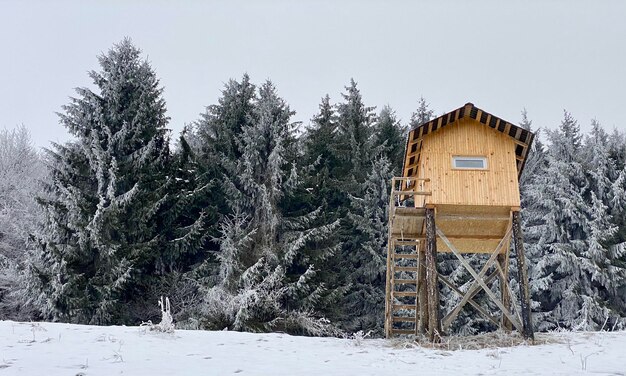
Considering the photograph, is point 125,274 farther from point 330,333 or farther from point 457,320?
point 457,320

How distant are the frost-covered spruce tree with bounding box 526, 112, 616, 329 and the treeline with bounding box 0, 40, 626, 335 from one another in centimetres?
9

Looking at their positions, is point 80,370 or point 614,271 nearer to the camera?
point 80,370

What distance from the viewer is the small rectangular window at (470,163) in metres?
15.4

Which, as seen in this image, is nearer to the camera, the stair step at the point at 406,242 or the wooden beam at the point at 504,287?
the wooden beam at the point at 504,287

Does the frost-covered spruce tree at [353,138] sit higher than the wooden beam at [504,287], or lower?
higher

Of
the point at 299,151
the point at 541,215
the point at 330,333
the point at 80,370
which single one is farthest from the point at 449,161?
the point at 541,215

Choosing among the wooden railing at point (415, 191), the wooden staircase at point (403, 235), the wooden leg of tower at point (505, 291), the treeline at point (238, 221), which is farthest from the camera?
the treeline at point (238, 221)

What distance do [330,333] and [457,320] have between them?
22.9 feet

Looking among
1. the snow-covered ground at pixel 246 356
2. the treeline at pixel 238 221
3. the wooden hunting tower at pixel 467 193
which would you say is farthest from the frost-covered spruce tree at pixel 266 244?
the snow-covered ground at pixel 246 356

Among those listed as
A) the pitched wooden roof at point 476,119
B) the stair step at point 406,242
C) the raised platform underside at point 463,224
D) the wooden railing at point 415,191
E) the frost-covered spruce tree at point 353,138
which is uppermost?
the frost-covered spruce tree at point 353,138

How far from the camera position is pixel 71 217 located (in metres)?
19.9

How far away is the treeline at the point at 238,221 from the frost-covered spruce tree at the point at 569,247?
88mm

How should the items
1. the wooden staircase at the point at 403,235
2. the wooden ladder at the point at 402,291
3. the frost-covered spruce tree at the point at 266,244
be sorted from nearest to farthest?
the wooden staircase at the point at 403,235, the wooden ladder at the point at 402,291, the frost-covered spruce tree at the point at 266,244

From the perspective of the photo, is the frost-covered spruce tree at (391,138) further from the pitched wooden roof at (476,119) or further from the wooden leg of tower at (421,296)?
the pitched wooden roof at (476,119)
